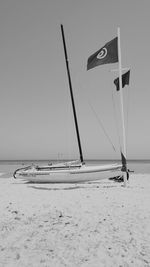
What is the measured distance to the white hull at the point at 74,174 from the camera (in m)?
17.5

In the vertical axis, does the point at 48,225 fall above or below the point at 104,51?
below

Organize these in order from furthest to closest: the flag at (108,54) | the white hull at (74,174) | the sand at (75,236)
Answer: the white hull at (74,174)
the flag at (108,54)
the sand at (75,236)

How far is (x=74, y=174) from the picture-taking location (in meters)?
18.3

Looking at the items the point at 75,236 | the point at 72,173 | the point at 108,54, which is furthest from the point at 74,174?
the point at 75,236

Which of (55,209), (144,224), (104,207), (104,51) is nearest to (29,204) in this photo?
(55,209)

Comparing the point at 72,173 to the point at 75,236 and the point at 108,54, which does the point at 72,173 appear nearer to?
the point at 108,54

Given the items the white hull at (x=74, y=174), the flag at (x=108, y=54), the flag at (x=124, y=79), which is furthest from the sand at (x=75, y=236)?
the flag at (x=108, y=54)

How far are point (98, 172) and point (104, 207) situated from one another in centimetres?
926

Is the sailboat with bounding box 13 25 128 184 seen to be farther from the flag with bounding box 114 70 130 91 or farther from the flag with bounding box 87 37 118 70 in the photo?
the flag with bounding box 87 37 118 70

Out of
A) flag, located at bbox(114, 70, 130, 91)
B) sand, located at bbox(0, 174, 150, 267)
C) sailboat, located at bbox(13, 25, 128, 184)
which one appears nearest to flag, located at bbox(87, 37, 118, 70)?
flag, located at bbox(114, 70, 130, 91)

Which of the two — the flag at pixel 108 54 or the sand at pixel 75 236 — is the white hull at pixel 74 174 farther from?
the sand at pixel 75 236

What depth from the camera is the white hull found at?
57.5 ft

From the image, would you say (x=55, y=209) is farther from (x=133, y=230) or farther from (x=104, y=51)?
(x=104, y=51)

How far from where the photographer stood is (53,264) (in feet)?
13.8
